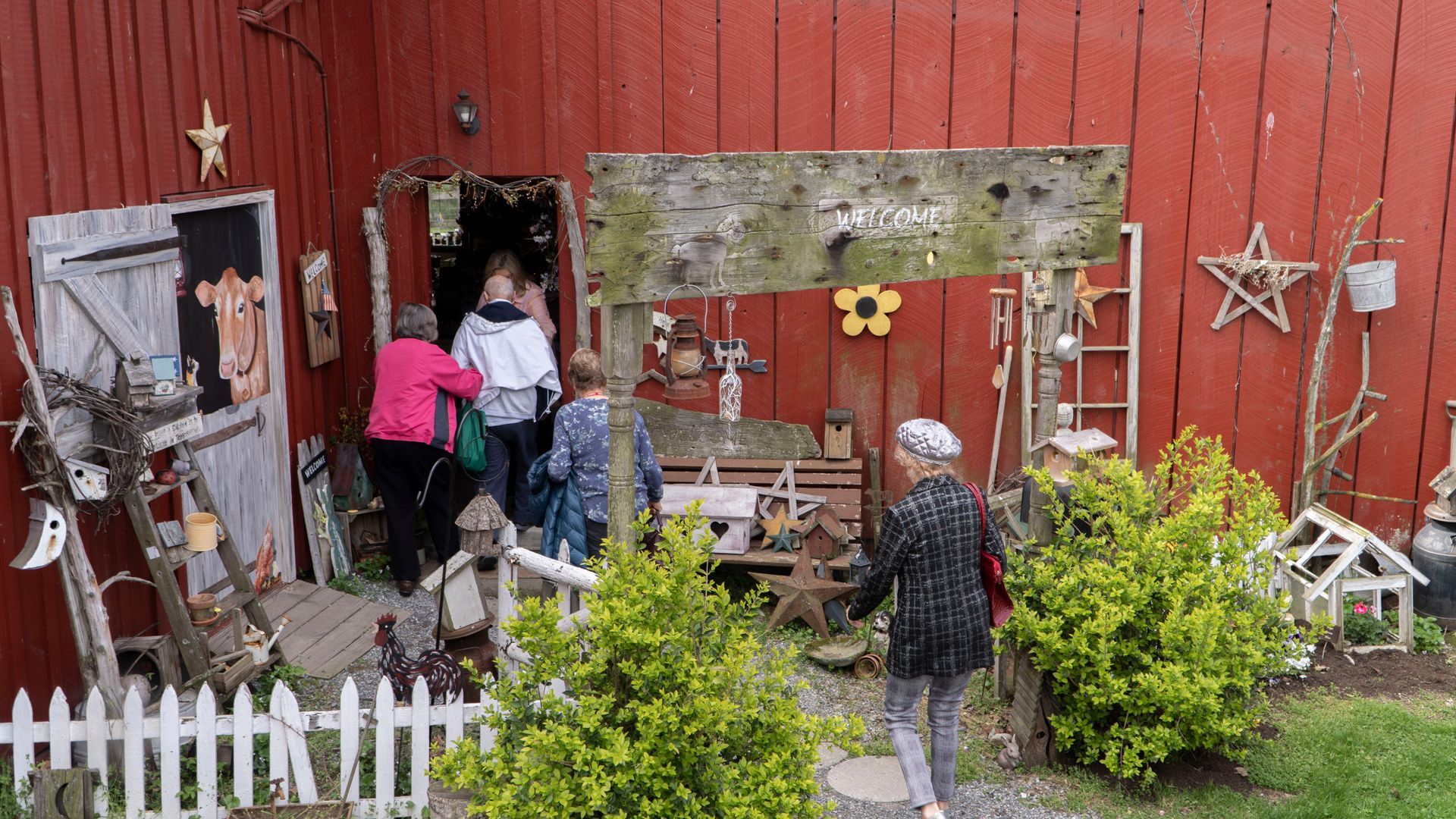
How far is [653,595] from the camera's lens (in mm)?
3713

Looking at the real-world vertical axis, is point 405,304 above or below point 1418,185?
below

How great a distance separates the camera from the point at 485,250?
9141 millimetres

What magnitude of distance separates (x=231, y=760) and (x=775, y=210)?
122 inches

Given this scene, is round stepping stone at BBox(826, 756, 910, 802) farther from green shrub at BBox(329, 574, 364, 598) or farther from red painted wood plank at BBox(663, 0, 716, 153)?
red painted wood plank at BBox(663, 0, 716, 153)

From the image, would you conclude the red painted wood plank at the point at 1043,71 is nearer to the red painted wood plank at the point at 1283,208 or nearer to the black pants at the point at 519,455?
the red painted wood plank at the point at 1283,208

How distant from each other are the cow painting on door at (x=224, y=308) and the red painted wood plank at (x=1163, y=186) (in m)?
5.11

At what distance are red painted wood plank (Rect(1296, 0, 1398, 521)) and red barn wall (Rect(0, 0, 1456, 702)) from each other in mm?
14

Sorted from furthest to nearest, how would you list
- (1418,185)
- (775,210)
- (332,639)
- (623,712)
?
(1418,185) < (332,639) < (775,210) < (623,712)

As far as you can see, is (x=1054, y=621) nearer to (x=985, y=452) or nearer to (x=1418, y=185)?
(x=985, y=452)

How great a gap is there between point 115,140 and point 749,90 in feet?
11.7

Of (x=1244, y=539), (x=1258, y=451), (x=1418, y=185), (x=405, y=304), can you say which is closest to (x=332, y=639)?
(x=405, y=304)

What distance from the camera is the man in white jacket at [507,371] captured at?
24.2 feet

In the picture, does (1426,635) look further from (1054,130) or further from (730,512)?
(730,512)

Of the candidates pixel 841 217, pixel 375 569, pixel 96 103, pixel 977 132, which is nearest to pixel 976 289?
pixel 977 132
